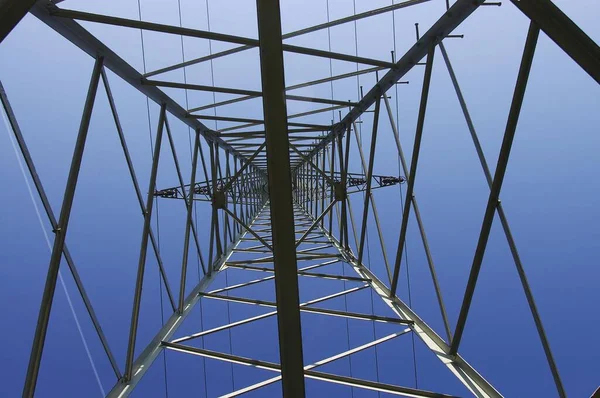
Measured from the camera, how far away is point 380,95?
44.8 ft

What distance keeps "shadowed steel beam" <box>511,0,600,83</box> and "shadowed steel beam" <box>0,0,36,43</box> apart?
6060mm

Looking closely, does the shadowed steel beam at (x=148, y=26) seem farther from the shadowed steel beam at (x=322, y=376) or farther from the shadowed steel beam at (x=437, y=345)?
the shadowed steel beam at (x=437, y=345)

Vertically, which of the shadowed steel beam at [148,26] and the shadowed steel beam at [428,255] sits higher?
the shadowed steel beam at [148,26]

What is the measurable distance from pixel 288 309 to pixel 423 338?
213 inches

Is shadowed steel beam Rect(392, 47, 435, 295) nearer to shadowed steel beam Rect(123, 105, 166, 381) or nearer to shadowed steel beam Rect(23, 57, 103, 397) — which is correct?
shadowed steel beam Rect(123, 105, 166, 381)

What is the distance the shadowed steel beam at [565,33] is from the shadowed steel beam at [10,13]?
606 cm

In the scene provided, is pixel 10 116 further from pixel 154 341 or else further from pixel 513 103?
pixel 513 103

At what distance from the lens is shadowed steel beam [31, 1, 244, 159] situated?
7973 mm

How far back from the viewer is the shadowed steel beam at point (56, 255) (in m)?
6.61

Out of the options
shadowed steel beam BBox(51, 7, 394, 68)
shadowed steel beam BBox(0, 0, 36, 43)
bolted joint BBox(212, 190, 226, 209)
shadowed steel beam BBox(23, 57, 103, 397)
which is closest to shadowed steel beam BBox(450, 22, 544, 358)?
shadowed steel beam BBox(51, 7, 394, 68)

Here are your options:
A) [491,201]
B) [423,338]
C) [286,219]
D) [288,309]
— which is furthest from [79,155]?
[423,338]

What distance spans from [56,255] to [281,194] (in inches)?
166

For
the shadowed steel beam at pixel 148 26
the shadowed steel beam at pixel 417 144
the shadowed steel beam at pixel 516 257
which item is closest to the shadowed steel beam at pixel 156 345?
the shadowed steel beam at pixel 417 144

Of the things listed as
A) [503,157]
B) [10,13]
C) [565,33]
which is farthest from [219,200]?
[565,33]
